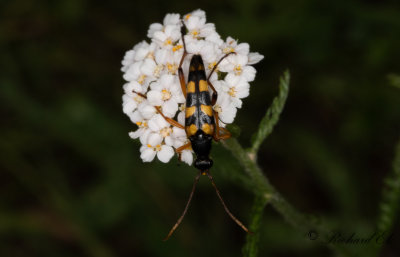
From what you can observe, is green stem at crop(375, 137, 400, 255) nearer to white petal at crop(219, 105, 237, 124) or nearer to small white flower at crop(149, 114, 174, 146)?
white petal at crop(219, 105, 237, 124)

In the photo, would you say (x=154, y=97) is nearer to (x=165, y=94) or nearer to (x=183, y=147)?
(x=165, y=94)

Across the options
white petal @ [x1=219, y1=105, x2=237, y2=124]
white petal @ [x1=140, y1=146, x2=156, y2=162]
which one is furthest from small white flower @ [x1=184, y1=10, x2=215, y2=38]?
white petal @ [x1=140, y1=146, x2=156, y2=162]

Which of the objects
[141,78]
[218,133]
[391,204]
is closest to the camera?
[218,133]

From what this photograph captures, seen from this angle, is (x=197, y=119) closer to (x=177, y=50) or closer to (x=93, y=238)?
(x=177, y=50)

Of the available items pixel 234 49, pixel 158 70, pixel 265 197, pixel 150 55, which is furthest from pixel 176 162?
pixel 234 49

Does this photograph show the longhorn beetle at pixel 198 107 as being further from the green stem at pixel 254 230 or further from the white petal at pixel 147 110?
the green stem at pixel 254 230

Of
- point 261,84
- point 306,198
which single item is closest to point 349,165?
point 306,198

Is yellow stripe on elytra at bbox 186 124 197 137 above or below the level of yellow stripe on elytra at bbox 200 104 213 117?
below
